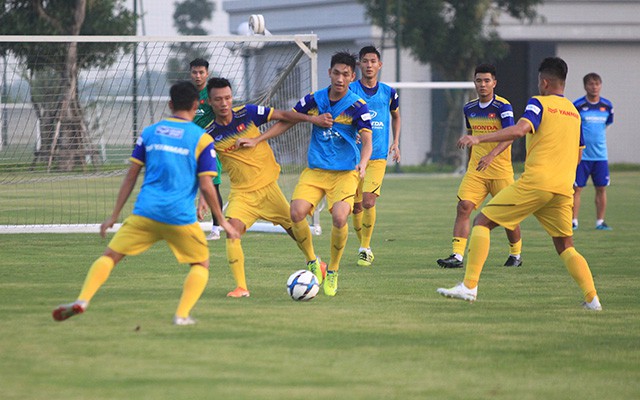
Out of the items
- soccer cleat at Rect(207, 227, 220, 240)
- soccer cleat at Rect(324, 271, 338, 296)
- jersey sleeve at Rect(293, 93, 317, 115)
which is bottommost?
soccer cleat at Rect(207, 227, 220, 240)

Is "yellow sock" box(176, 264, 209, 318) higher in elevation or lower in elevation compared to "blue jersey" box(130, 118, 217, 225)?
lower

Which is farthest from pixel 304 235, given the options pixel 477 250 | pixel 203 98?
pixel 203 98

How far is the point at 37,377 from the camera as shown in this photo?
602 cm

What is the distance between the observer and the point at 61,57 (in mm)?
22875

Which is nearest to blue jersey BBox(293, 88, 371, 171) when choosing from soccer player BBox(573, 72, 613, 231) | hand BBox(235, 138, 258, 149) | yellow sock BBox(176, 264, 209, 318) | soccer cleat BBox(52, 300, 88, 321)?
hand BBox(235, 138, 258, 149)

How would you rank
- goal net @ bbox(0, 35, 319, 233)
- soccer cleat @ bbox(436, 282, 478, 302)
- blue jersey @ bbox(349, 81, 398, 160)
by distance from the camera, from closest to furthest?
soccer cleat @ bbox(436, 282, 478, 302) → blue jersey @ bbox(349, 81, 398, 160) → goal net @ bbox(0, 35, 319, 233)

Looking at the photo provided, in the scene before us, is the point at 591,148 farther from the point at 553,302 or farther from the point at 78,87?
the point at 78,87

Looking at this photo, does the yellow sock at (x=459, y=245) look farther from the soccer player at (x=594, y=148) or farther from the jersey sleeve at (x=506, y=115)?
the soccer player at (x=594, y=148)

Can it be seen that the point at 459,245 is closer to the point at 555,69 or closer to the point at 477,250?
the point at 477,250

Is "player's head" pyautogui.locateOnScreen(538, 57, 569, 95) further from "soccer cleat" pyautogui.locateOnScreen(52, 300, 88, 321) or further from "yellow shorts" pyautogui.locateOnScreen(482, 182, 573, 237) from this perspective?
"soccer cleat" pyautogui.locateOnScreen(52, 300, 88, 321)

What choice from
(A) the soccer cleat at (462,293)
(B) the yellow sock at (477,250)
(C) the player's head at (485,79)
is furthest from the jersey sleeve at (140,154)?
(C) the player's head at (485,79)

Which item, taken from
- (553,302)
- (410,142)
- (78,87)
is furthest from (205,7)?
(553,302)

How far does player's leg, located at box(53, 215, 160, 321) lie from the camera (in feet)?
24.1

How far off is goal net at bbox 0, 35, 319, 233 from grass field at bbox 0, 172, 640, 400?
10.2 feet
